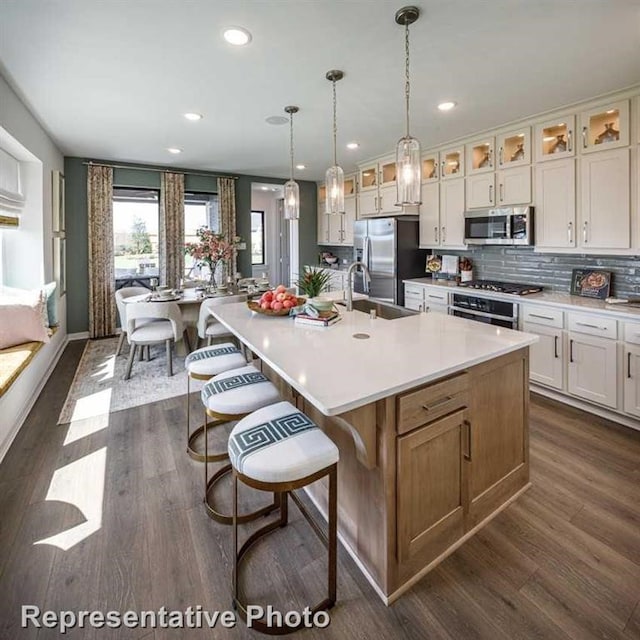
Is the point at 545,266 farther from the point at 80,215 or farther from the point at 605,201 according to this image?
the point at 80,215

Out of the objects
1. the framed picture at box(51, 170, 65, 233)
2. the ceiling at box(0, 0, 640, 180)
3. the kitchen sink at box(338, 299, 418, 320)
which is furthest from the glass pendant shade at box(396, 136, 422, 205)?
the framed picture at box(51, 170, 65, 233)

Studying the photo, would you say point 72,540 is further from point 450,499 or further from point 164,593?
point 450,499

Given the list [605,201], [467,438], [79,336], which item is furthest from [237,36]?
[79,336]

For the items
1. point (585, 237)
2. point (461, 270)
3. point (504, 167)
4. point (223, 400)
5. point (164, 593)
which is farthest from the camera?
point (461, 270)

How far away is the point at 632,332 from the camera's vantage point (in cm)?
282

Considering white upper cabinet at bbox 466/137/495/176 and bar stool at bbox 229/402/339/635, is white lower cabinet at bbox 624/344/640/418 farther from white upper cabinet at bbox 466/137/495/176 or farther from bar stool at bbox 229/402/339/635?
bar stool at bbox 229/402/339/635

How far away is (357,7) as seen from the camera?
2010 mm

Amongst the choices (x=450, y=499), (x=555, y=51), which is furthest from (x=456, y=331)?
(x=555, y=51)

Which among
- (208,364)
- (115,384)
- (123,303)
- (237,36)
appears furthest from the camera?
(123,303)

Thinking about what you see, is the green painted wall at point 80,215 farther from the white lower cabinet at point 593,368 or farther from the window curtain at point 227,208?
the white lower cabinet at point 593,368

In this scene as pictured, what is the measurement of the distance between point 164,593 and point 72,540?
2.07 ft

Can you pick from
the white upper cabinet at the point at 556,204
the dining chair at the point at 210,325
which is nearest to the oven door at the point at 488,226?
the white upper cabinet at the point at 556,204

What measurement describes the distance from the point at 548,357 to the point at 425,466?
2.45 m

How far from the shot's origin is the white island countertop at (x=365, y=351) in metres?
1.38
